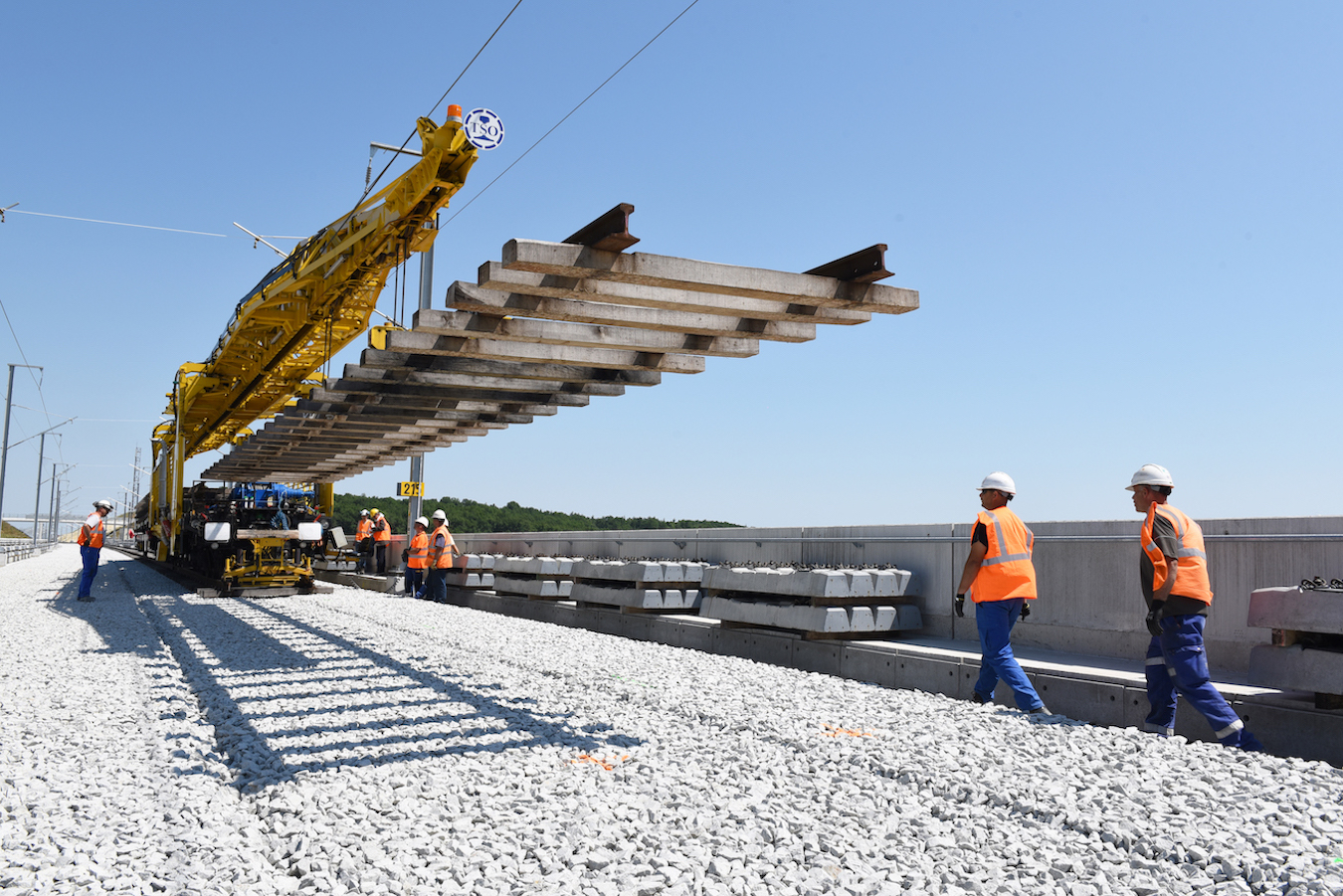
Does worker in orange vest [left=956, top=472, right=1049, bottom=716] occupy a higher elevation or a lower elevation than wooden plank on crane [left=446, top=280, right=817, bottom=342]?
lower

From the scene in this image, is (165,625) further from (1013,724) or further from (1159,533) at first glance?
(1159,533)

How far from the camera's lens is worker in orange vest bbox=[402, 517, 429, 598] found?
17016mm

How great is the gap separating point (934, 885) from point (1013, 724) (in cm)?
262

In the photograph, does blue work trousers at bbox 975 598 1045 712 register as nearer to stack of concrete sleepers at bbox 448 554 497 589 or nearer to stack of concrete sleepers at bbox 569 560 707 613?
stack of concrete sleepers at bbox 569 560 707 613

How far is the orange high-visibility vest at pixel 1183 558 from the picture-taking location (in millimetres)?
5340

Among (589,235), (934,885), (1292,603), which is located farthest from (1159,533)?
(589,235)

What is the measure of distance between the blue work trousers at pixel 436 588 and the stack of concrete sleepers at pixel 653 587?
601 centimetres

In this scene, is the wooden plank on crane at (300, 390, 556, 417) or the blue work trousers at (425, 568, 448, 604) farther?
the blue work trousers at (425, 568, 448, 604)

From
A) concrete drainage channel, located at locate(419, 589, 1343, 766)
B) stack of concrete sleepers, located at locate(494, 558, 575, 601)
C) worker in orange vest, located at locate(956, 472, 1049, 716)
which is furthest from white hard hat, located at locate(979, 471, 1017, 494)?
stack of concrete sleepers, located at locate(494, 558, 575, 601)

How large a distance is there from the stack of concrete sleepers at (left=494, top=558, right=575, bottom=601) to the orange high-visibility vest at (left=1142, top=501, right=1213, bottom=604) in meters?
8.62

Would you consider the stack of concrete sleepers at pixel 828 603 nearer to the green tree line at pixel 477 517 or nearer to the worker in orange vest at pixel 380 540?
the worker in orange vest at pixel 380 540

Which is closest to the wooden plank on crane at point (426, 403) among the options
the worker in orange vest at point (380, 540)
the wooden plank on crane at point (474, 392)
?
the wooden plank on crane at point (474, 392)

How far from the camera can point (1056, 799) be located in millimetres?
4316

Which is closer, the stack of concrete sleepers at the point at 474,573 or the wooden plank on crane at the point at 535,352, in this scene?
the wooden plank on crane at the point at 535,352
